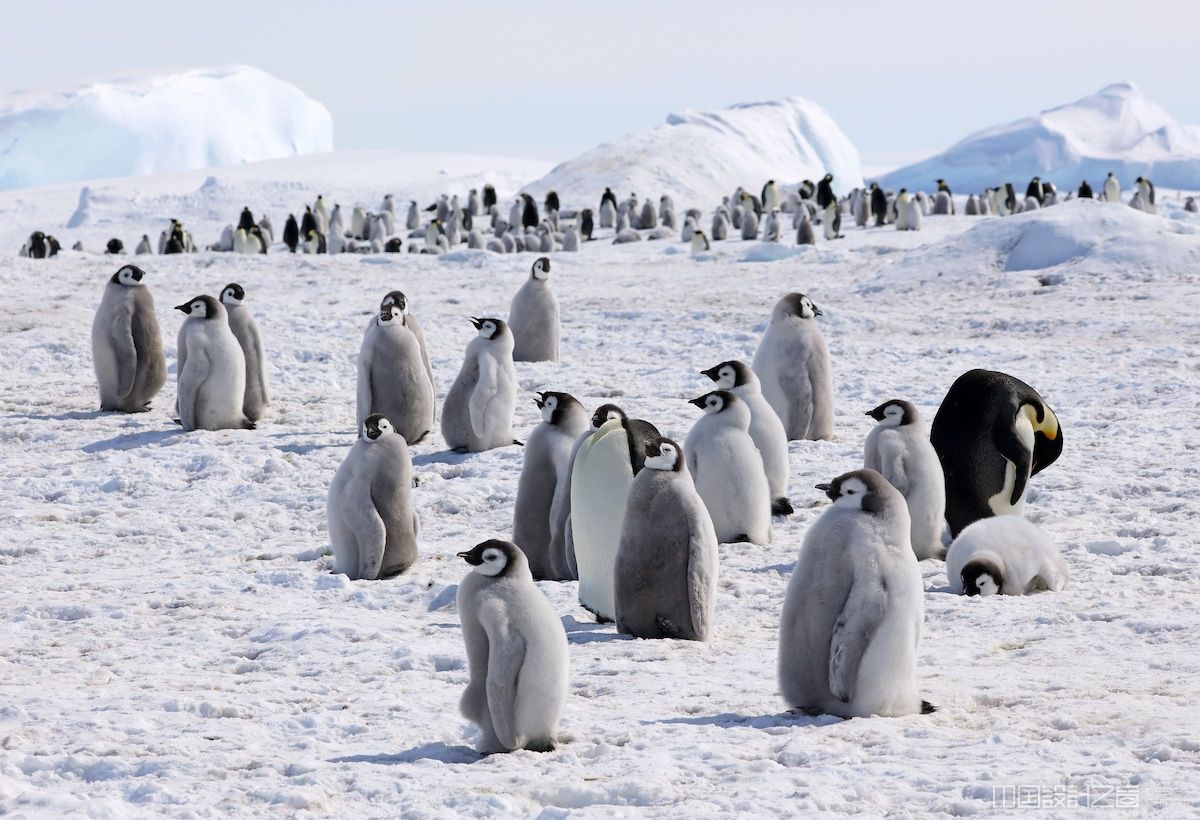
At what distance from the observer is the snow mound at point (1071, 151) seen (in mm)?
63344

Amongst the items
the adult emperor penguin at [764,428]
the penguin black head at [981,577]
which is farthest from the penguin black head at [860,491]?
the adult emperor penguin at [764,428]

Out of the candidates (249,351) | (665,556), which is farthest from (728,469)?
(249,351)

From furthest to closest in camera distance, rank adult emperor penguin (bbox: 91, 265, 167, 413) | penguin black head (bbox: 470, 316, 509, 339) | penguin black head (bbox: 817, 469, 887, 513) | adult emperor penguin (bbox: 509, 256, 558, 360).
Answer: adult emperor penguin (bbox: 509, 256, 558, 360), adult emperor penguin (bbox: 91, 265, 167, 413), penguin black head (bbox: 470, 316, 509, 339), penguin black head (bbox: 817, 469, 887, 513)

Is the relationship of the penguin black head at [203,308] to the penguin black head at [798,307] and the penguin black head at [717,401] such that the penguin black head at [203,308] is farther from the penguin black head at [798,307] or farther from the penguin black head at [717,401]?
the penguin black head at [717,401]

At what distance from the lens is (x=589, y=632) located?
5.75m

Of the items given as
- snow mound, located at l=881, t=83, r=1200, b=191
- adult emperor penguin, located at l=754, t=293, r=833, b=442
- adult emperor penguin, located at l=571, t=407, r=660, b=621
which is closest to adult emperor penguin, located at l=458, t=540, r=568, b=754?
adult emperor penguin, located at l=571, t=407, r=660, b=621

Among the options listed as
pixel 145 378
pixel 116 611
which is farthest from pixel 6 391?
pixel 116 611

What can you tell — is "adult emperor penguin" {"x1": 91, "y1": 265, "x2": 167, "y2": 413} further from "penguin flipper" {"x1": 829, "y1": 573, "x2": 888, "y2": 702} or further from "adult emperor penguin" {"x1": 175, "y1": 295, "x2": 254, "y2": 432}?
"penguin flipper" {"x1": 829, "y1": 573, "x2": 888, "y2": 702}

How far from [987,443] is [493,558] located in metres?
3.85

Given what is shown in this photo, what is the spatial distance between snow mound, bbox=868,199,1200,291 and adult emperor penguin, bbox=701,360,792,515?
11.2 meters

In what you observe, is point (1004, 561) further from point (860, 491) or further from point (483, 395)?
point (483, 395)

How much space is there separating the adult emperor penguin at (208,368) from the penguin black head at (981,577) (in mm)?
5453

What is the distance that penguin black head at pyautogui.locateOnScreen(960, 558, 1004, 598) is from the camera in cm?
620

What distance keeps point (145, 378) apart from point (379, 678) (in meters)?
6.19
